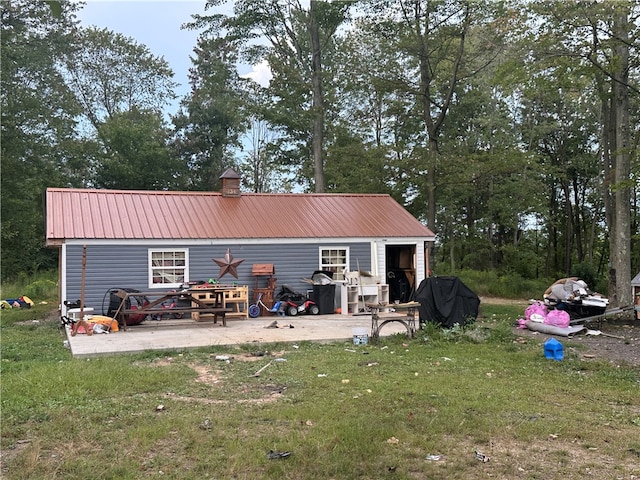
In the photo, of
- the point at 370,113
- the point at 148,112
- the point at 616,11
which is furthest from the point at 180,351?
the point at 148,112

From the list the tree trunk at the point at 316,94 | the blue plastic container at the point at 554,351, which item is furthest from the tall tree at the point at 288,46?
the blue plastic container at the point at 554,351

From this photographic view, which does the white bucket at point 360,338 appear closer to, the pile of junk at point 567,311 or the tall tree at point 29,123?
the pile of junk at point 567,311

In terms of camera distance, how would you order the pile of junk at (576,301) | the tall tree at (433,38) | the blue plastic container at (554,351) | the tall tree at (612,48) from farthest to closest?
the tall tree at (433,38)
the tall tree at (612,48)
the pile of junk at (576,301)
the blue plastic container at (554,351)

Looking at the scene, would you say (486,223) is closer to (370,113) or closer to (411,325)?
(370,113)

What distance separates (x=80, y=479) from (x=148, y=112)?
32.2 meters

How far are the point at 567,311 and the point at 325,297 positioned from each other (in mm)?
5891

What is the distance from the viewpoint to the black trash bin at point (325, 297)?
14148 millimetres

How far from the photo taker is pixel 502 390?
20.3ft

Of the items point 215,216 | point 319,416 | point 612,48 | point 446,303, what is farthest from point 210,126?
point 319,416

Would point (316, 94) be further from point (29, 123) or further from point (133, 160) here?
point (29, 123)

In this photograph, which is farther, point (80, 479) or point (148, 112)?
point (148, 112)

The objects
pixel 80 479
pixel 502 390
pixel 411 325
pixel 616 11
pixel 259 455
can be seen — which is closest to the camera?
pixel 80 479

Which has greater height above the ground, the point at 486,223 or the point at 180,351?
the point at 486,223

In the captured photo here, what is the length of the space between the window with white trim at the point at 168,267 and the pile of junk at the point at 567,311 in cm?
839
